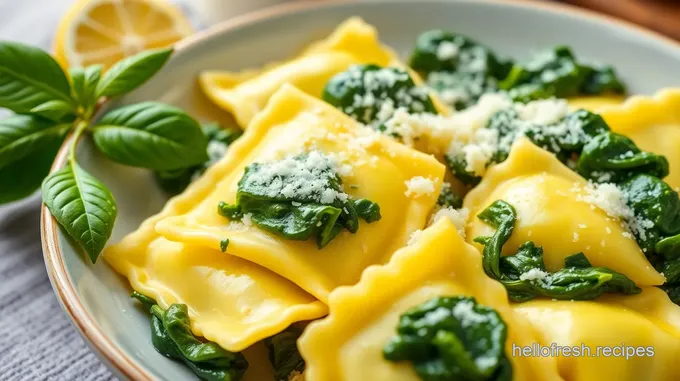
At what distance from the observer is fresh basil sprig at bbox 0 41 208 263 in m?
3.06

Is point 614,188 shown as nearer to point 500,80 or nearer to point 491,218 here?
point 491,218

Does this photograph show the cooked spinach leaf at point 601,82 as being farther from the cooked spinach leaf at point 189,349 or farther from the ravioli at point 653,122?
the cooked spinach leaf at point 189,349

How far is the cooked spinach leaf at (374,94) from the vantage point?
3326 millimetres

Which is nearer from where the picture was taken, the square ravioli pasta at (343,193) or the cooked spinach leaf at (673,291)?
the square ravioli pasta at (343,193)

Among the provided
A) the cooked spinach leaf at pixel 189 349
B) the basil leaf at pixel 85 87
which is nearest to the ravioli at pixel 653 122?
the cooked spinach leaf at pixel 189 349

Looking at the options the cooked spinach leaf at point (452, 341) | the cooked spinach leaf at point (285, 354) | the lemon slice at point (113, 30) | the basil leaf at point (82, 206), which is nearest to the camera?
the cooked spinach leaf at point (452, 341)

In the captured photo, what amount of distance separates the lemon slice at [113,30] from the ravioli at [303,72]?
651mm

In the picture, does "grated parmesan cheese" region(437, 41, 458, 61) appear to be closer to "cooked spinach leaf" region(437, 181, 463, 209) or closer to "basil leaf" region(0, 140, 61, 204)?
"cooked spinach leaf" region(437, 181, 463, 209)

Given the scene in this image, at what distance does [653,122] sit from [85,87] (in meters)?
2.62

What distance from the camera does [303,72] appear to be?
367 centimetres

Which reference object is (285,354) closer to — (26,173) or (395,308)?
(395,308)

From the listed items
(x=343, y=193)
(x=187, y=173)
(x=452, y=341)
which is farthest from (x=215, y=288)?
(x=452, y=341)

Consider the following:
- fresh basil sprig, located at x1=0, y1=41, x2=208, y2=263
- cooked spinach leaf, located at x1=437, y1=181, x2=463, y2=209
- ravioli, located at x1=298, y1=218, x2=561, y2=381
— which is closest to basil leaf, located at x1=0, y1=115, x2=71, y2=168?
fresh basil sprig, located at x1=0, y1=41, x2=208, y2=263

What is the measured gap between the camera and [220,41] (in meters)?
3.97
